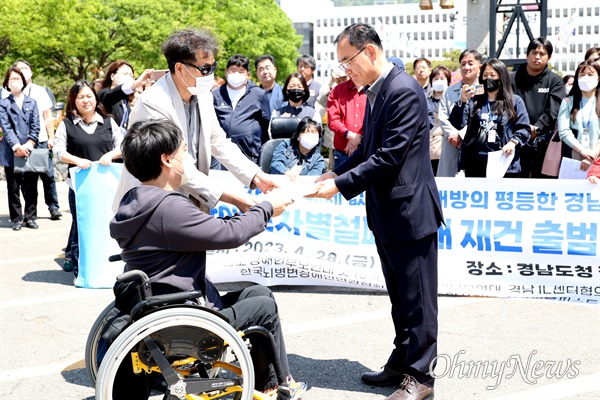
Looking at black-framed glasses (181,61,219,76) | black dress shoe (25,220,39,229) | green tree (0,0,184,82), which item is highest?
green tree (0,0,184,82)

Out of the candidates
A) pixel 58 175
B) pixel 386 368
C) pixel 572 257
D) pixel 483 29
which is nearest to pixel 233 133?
pixel 572 257

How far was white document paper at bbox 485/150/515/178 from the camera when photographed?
22.4ft

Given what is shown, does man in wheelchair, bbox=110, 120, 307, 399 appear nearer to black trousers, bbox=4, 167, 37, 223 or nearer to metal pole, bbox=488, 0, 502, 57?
black trousers, bbox=4, 167, 37, 223

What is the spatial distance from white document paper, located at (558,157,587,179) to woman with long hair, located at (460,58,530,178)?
0.38 m

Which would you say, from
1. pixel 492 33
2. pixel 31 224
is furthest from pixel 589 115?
pixel 492 33

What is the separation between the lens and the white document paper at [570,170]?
673cm

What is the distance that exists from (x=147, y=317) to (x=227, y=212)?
3367 mm

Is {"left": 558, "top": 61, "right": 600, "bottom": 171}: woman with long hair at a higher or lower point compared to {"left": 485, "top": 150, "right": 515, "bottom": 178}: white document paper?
higher

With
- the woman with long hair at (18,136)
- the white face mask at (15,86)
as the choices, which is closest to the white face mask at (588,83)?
the woman with long hair at (18,136)

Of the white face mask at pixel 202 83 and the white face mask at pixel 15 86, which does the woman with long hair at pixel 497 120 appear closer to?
the white face mask at pixel 202 83

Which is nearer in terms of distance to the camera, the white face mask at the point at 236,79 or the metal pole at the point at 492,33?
the white face mask at the point at 236,79

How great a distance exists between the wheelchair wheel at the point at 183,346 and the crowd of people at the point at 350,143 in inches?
8.4

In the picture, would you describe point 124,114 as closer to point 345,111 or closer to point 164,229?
point 345,111

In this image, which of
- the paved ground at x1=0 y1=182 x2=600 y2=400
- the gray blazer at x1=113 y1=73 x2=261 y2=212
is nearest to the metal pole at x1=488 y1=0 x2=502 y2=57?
the paved ground at x1=0 y1=182 x2=600 y2=400
